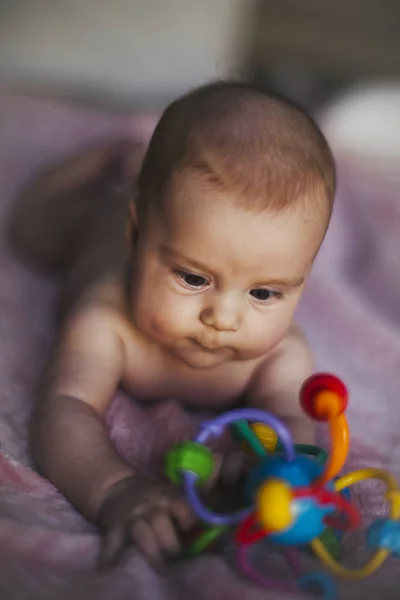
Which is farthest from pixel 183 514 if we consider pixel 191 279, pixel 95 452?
pixel 191 279

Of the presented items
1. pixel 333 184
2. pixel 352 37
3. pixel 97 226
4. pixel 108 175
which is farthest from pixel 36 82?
pixel 333 184

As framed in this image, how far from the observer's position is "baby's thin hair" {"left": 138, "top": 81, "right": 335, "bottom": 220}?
760 mm

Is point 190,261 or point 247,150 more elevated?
point 247,150

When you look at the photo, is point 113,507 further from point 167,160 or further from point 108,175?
point 108,175

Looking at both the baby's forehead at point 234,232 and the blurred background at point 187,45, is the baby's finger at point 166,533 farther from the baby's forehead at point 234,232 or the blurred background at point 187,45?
the blurred background at point 187,45

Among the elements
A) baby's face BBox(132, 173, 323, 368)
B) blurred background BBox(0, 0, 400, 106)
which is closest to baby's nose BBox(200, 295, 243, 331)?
baby's face BBox(132, 173, 323, 368)

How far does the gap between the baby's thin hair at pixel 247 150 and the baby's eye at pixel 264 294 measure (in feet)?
0.30

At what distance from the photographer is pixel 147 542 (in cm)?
68

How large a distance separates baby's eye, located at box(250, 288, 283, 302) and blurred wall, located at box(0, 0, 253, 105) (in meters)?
1.10

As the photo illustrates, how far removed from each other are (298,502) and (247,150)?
31 cm

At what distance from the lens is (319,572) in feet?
2.17

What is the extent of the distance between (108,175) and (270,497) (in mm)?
799

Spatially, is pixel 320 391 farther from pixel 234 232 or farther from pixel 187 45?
pixel 187 45

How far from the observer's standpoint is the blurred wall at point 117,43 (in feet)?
6.10
